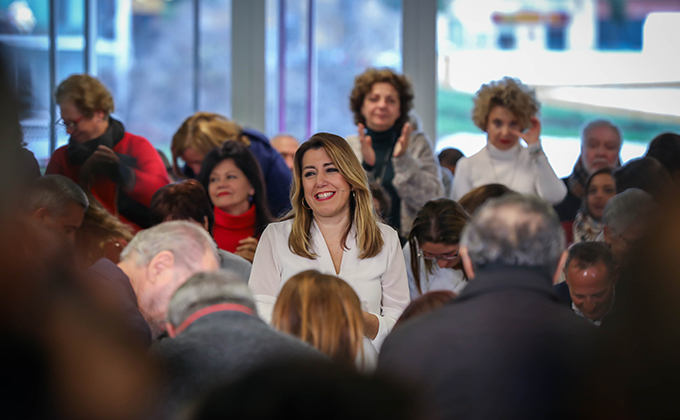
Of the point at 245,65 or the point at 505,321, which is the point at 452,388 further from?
the point at 245,65

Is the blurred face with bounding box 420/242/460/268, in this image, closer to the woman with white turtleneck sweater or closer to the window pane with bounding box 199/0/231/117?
the woman with white turtleneck sweater

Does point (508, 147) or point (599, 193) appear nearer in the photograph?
point (599, 193)

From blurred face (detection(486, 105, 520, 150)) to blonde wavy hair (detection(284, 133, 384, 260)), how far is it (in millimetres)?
1066

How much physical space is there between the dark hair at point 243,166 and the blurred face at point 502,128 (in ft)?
3.75

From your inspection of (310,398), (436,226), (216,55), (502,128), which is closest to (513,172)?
(502,128)

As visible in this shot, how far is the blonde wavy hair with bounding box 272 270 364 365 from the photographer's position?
1503mm

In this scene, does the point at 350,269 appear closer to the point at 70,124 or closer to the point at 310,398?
the point at 70,124

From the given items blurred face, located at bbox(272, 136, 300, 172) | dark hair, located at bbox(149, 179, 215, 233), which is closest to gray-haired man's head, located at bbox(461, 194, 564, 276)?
dark hair, located at bbox(149, 179, 215, 233)

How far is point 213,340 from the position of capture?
4.17 ft

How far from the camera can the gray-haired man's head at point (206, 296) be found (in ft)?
4.57

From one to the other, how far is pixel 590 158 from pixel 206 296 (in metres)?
2.40

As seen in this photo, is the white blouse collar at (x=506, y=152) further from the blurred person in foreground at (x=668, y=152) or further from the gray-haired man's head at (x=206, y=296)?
the gray-haired man's head at (x=206, y=296)

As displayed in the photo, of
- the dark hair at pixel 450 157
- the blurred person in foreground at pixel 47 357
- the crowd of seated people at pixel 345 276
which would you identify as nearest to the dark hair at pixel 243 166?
the crowd of seated people at pixel 345 276

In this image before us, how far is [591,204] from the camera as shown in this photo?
2.86m
